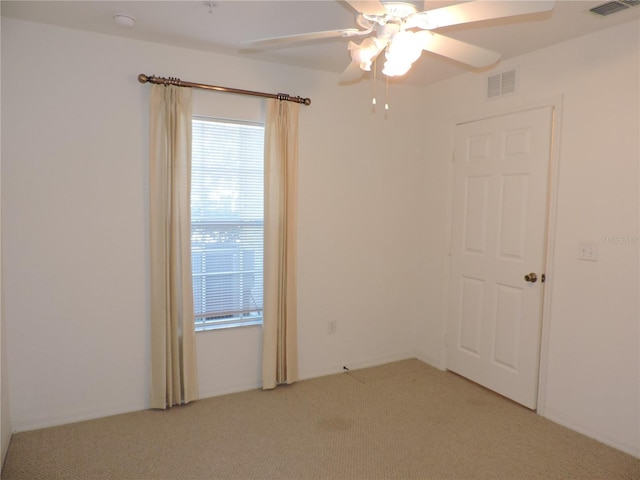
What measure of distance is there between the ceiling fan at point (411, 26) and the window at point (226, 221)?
1315 millimetres

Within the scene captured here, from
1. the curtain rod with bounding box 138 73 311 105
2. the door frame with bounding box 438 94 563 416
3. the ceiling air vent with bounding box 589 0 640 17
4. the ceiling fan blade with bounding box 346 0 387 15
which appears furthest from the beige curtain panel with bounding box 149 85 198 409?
the ceiling air vent with bounding box 589 0 640 17

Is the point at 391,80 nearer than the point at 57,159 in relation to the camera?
No

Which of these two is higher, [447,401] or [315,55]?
[315,55]

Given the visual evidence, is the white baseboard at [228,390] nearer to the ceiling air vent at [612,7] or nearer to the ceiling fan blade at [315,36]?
the ceiling fan blade at [315,36]

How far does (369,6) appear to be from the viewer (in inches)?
62.5

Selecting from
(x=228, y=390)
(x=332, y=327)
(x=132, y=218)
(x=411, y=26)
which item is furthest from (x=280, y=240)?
(x=411, y=26)

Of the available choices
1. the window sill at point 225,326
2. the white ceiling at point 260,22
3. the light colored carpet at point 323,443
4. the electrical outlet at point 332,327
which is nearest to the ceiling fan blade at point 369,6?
the white ceiling at point 260,22

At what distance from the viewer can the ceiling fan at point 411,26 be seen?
1.52 meters

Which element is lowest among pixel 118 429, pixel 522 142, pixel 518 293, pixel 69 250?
pixel 118 429

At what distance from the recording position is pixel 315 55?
123 inches

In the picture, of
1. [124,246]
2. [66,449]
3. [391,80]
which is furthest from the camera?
[391,80]

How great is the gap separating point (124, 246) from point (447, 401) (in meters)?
2.53

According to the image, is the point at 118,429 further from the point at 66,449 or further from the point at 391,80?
the point at 391,80

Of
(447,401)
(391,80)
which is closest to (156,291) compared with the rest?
(447,401)
